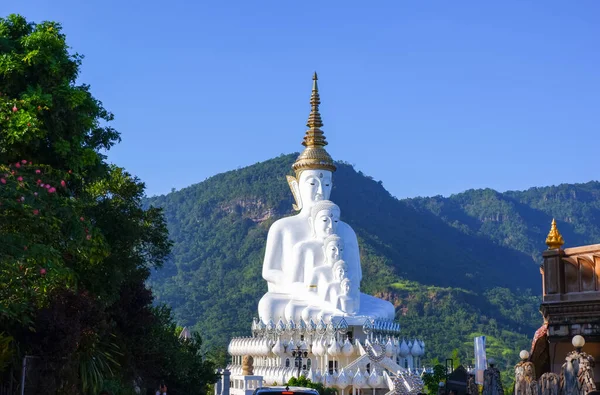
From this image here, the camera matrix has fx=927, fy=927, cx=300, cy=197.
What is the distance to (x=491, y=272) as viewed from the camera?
390 ft

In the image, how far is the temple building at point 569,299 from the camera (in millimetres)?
14453

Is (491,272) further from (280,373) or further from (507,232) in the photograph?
(280,373)

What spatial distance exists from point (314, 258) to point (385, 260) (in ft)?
175

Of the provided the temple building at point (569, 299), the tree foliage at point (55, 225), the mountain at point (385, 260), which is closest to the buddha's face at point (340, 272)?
the tree foliage at point (55, 225)

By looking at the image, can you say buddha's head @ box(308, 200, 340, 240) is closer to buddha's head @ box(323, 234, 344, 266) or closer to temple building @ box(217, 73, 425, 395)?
temple building @ box(217, 73, 425, 395)

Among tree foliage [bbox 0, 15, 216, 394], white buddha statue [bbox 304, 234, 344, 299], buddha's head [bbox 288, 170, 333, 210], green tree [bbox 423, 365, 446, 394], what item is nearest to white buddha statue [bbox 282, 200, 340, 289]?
white buddha statue [bbox 304, 234, 344, 299]

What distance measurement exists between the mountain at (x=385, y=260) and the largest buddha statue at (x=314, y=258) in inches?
1213

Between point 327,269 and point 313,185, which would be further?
point 313,185

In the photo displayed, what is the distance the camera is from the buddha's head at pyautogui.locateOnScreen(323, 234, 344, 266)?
42469mm

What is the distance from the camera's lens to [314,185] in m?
45.6

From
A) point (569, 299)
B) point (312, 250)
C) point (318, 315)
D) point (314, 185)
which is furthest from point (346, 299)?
point (569, 299)

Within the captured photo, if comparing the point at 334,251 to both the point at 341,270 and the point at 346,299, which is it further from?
the point at 346,299

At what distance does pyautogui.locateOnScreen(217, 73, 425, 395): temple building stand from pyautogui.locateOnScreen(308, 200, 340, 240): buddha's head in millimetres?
42

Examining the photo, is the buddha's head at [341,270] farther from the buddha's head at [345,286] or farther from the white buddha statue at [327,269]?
the white buddha statue at [327,269]
